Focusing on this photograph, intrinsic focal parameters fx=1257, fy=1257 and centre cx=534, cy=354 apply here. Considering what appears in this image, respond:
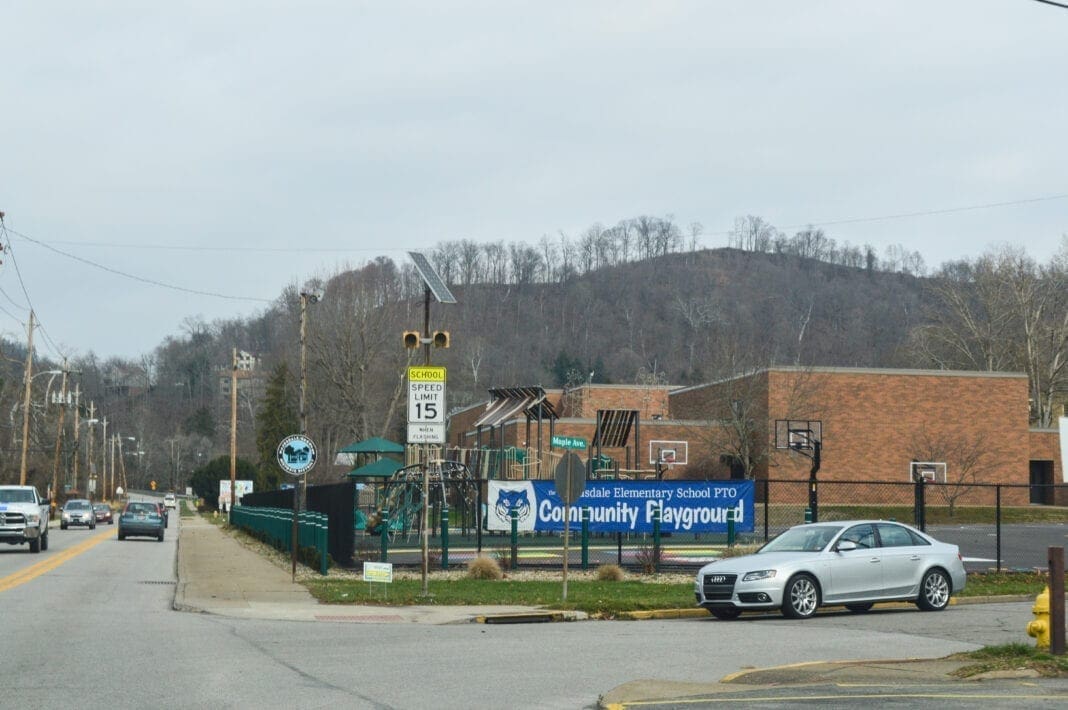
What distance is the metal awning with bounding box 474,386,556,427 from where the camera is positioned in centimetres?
4450

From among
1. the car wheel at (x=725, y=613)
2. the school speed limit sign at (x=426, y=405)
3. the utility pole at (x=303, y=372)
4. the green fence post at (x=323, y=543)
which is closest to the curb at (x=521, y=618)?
the car wheel at (x=725, y=613)

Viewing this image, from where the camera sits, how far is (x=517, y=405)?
46.3 metres

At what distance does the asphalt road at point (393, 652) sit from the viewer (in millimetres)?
10953

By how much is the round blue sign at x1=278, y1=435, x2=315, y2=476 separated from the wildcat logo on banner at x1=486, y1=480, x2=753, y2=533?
395 centimetres

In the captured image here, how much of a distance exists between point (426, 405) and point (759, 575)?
20.1 feet

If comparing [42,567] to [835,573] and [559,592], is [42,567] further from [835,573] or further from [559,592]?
[835,573]

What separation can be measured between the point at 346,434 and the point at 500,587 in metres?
53.7

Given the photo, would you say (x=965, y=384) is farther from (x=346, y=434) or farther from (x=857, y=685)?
(x=857, y=685)

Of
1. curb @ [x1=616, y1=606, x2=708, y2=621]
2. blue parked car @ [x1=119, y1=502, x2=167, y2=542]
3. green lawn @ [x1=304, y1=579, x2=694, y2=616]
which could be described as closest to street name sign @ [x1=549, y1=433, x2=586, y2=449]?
green lawn @ [x1=304, y1=579, x2=694, y2=616]

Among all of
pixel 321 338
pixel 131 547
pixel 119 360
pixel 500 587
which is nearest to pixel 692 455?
pixel 321 338

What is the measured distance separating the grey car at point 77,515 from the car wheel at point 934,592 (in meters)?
52.4

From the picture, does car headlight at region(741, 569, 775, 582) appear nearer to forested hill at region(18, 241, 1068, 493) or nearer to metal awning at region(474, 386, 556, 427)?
metal awning at region(474, 386, 556, 427)

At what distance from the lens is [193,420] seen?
168 meters

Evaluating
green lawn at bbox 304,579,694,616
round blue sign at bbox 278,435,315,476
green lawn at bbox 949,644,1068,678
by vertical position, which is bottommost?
green lawn at bbox 304,579,694,616
